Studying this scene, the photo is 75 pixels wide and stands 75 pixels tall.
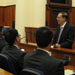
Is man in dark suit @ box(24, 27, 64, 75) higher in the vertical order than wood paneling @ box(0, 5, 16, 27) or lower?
lower

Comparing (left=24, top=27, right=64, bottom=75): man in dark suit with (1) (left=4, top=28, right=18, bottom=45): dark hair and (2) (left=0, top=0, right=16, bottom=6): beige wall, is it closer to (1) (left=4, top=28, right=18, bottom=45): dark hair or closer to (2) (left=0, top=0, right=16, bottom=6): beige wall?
(1) (left=4, top=28, right=18, bottom=45): dark hair

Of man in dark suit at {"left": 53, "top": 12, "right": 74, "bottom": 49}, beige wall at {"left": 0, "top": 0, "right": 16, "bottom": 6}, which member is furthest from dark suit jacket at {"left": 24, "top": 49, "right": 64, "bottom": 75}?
beige wall at {"left": 0, "top": 0, "right": 16, "bottom": 6}

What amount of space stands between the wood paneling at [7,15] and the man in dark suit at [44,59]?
8.03m

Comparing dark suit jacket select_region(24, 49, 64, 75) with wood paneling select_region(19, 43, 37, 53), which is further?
wood paneling select_region(19, 43, 37, 53)

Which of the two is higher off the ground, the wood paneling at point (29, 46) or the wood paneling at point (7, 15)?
the wood paneling at point (7, 15)

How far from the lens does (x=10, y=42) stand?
2783mm

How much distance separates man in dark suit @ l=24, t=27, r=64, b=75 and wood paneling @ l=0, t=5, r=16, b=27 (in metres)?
8.03

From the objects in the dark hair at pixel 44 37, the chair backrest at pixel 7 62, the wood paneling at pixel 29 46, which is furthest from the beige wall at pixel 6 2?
the dark hair at pixel 44 37

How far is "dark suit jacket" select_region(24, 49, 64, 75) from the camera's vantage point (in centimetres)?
180

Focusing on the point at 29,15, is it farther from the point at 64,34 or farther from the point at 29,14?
the point at 64,34

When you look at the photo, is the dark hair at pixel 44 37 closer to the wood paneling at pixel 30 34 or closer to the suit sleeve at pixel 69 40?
the suit sleeve at pixel 69 40

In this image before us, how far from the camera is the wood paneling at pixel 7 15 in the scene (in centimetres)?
994

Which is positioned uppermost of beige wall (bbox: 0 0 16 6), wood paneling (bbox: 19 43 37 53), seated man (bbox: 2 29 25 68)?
beige wall (bbox: 0 0 16 6)

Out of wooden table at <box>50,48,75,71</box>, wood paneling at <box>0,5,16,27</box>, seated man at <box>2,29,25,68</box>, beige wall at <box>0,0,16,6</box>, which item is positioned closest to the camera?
seated man at <box>2,29,25,68</box>
